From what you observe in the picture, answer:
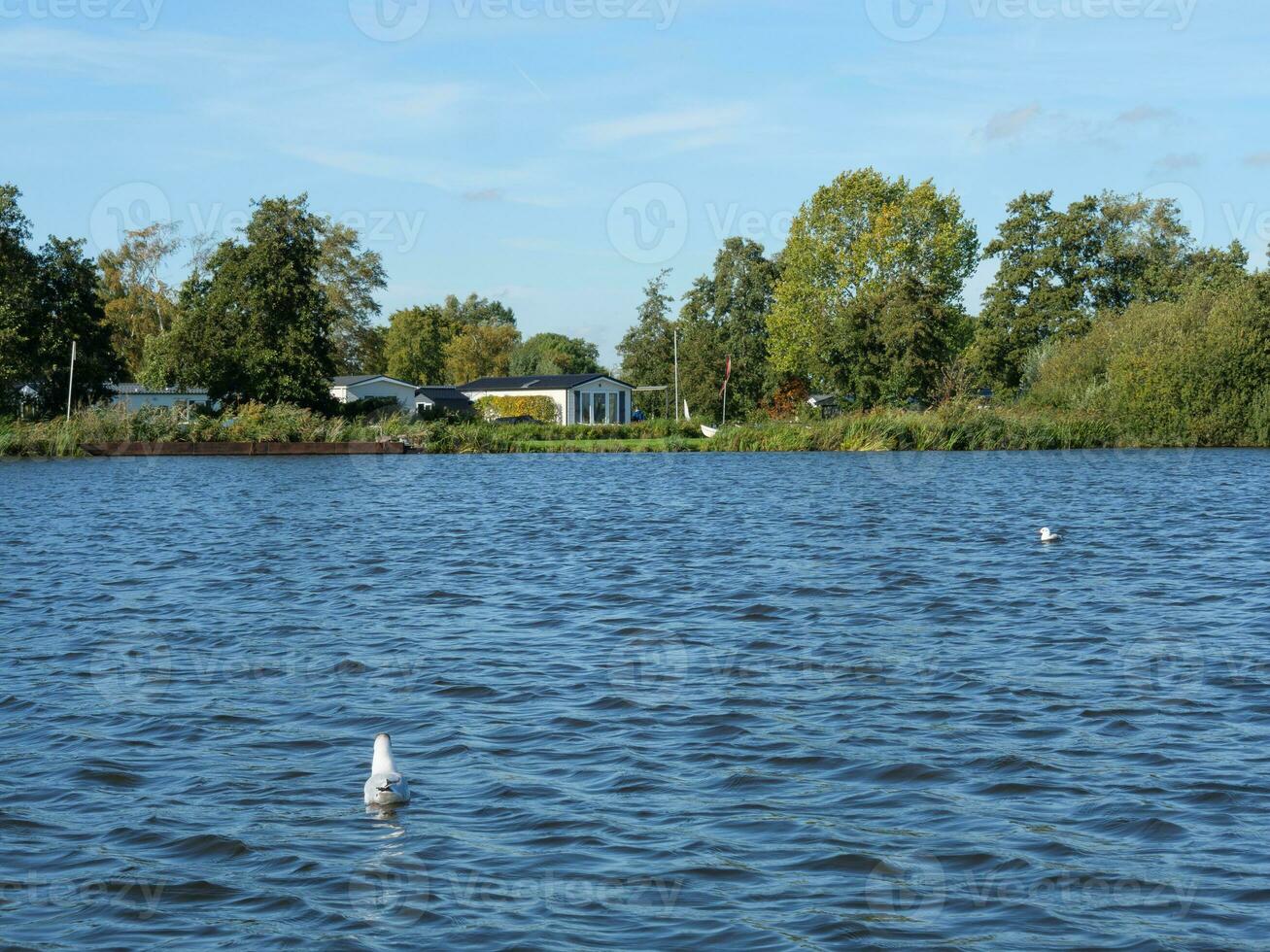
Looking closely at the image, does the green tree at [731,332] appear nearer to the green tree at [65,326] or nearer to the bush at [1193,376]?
the bush at [1193,376]

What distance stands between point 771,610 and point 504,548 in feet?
28.4

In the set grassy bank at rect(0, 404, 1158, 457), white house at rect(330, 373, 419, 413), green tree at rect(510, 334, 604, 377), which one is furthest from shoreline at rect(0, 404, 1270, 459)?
green tree at rect(510, 334, 604, 377)

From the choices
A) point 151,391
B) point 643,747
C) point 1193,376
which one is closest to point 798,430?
point 1193,376

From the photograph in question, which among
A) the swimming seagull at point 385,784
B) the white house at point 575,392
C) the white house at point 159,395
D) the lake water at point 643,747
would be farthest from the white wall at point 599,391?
the swimming seagull at point 385,784

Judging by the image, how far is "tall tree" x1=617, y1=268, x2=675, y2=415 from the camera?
104 meters

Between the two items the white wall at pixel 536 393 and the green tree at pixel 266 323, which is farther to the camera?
the white wall at pixel 536 393

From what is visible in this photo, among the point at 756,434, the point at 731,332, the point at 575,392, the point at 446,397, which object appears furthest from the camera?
the point at 731,332

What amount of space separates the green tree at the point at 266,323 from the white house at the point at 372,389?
1700cm

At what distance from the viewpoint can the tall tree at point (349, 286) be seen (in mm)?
107062

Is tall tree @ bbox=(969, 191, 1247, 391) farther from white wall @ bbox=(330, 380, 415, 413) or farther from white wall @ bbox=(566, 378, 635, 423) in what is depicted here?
white wall @ bbox=(330, 380, 415, 413)

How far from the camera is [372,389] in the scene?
8962 cm

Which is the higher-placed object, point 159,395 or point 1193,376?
point 1193,376

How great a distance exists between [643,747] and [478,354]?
121m

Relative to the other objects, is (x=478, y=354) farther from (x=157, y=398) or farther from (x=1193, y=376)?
(x=1193, y=376)
